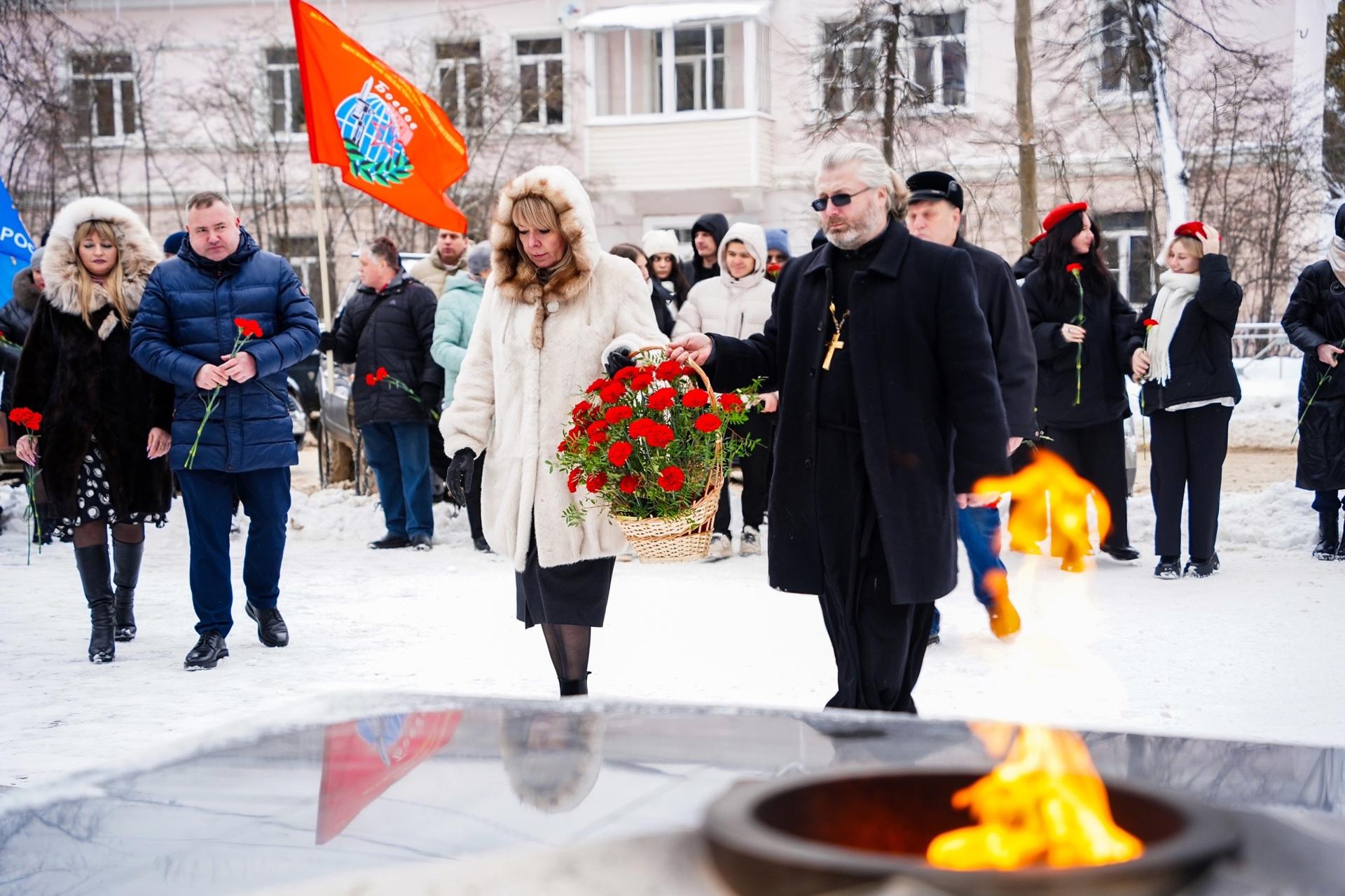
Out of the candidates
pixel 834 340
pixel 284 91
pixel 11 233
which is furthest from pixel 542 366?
pixel 284 91

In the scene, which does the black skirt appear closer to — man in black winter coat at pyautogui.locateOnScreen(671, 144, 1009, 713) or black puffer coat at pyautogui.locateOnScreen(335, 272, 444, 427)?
man in black winter coat at pyautogui.locateOnScreen(671, 144, 1009, 713)

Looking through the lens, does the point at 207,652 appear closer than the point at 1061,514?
Yes

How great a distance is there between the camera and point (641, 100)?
2875cm

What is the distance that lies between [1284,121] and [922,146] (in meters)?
5.64

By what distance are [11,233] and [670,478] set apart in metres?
8.49

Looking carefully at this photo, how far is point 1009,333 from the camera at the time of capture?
647 cm

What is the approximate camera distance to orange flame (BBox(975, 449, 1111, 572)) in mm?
9273

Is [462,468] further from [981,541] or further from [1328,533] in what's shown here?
[1328,533]

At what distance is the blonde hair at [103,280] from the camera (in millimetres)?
7156

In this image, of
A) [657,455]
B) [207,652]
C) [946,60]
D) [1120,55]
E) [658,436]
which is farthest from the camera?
[946,60]

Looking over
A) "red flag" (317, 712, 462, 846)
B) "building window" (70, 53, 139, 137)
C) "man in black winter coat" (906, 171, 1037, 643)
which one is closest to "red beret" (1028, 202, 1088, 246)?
"man in black winter coat" (906, 171, 1037, 643)

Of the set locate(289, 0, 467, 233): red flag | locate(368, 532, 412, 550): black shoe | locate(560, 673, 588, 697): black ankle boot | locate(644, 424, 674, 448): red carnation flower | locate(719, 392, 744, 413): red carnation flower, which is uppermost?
locate(289, 0, 467, 233): red flag

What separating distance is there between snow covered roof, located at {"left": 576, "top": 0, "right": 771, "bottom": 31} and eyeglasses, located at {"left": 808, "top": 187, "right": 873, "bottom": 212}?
23.5 metres

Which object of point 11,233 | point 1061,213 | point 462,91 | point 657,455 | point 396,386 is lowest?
point 396,386
